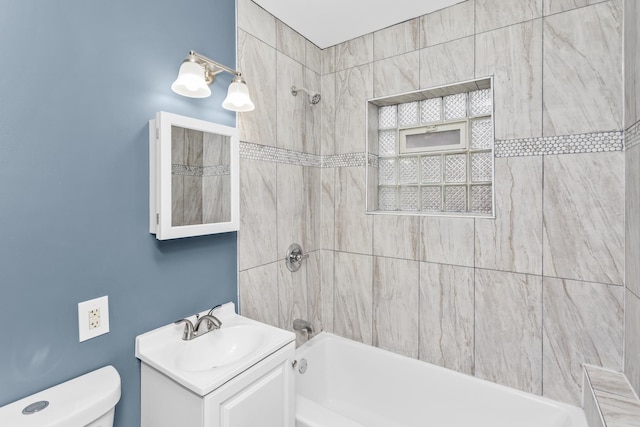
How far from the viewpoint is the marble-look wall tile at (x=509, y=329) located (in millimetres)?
1597

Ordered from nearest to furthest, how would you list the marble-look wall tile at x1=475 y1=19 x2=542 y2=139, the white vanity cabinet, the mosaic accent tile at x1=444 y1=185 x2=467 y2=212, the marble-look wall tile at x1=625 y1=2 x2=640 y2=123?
the white vanity cabinet → the marble-look wall tile at x1=625 y1=2 x2=640 y2=123 → the marble-look wall tile at x1=475 y1=19 x2=542 y2=139 → the mosaic accent tile at x1=444 y1=185 x2=467 y2=212

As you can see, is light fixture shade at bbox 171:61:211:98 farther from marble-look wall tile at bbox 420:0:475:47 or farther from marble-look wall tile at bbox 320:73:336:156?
marble-look wall tile at bbox 420:0:475:47

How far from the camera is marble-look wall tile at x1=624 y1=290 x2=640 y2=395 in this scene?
4.03 ft

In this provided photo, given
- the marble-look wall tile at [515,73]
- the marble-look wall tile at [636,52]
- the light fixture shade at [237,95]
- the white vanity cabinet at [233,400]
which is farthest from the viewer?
the marble-look wall tile at [515,73]

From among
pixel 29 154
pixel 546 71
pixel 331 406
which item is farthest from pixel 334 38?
pixel 331 406

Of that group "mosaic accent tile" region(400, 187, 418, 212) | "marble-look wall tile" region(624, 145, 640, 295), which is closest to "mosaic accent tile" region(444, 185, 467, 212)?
"mosaic accent tile" region(400, 187, 418, 212)

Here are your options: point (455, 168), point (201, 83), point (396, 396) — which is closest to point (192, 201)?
point (201, 83)

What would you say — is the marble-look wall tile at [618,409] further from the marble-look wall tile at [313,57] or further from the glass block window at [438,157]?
the marble-look wall tile at [313,57]

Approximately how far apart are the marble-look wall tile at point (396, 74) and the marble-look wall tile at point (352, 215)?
0.56 metres

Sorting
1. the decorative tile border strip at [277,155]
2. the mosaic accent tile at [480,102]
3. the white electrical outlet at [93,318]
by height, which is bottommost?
the white electrical outlet at [93,318]

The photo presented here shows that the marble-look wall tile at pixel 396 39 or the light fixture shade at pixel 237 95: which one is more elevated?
the marble-look wall tile at pixel 396 39

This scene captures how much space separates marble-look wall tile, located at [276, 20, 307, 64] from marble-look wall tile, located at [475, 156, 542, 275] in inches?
57.1

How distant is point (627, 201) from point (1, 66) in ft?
8.01

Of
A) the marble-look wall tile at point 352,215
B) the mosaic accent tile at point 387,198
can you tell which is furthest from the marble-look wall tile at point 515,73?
the marble-look wall tile at point 352,215
